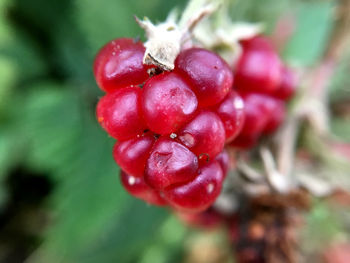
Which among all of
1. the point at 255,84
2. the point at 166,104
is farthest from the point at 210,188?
the point at 255,84

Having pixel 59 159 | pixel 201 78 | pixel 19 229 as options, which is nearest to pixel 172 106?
pixel 201 78

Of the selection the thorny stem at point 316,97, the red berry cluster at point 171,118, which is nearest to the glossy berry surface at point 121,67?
the red berry cluster at point 171,118

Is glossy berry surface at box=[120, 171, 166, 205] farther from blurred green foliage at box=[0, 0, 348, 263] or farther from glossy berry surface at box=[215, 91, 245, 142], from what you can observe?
blurred green foliage at box=[0, 0, 348, 263]

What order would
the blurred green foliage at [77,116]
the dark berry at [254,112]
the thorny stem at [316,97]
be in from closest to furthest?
the dark berry at [254,112] < the thorny stem at [316,97] < the blurred green foliage at [77,116]

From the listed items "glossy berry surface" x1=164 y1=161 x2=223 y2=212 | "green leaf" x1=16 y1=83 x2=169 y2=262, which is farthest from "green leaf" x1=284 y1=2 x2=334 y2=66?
"glossy berry surface" x1=164 y1=161 x2=223 y2=212

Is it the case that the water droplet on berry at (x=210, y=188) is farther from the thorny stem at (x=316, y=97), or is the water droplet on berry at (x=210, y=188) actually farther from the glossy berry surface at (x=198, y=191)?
the thorny stem at (x=316, y=97)

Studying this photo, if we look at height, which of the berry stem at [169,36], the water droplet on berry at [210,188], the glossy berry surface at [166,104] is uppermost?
the berry stem at [169,36]
